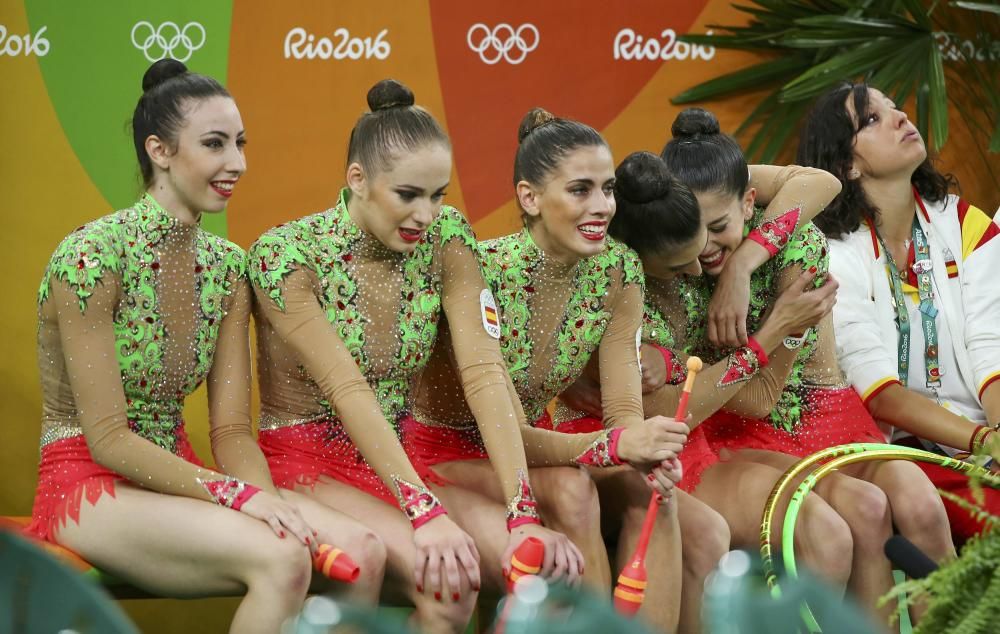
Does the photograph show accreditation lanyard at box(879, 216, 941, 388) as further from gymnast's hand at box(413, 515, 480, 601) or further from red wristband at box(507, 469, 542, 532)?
gymnast's hand at box(413, 515, 480, 601)

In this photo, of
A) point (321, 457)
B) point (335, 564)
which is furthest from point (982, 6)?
point (335, 564)

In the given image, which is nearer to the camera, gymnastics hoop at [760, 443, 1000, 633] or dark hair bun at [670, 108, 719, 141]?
gymnastics hoop at [760, 443, 1000, 633]

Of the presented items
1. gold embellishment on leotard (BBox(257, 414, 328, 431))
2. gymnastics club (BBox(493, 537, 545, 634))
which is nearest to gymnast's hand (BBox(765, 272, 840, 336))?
gymnastics club (BBox(493, 537, 545, 634))

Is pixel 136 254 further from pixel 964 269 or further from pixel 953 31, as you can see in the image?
pixel 953 31

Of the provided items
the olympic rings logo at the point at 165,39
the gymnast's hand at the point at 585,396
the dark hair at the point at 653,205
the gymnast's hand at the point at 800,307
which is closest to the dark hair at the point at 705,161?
the dark hair at the point at 653,205

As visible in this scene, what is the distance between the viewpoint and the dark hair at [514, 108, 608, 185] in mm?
2889

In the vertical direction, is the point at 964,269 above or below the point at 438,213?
below

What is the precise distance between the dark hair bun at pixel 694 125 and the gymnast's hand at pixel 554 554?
3.93 ft

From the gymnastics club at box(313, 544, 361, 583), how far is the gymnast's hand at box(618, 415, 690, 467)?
622 mm

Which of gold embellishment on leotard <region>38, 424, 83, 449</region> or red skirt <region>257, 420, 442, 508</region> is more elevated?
gold embellishment on leotard <region>38, 424, 83, 449</region>

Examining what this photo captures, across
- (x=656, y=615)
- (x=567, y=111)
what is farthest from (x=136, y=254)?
(x=567, y=111)

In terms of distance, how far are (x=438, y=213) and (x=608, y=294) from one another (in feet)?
1.44

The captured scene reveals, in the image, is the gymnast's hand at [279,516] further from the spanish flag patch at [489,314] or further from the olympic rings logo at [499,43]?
the olympic rings logo at [499,43]

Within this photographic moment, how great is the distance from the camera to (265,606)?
7.81 feet
